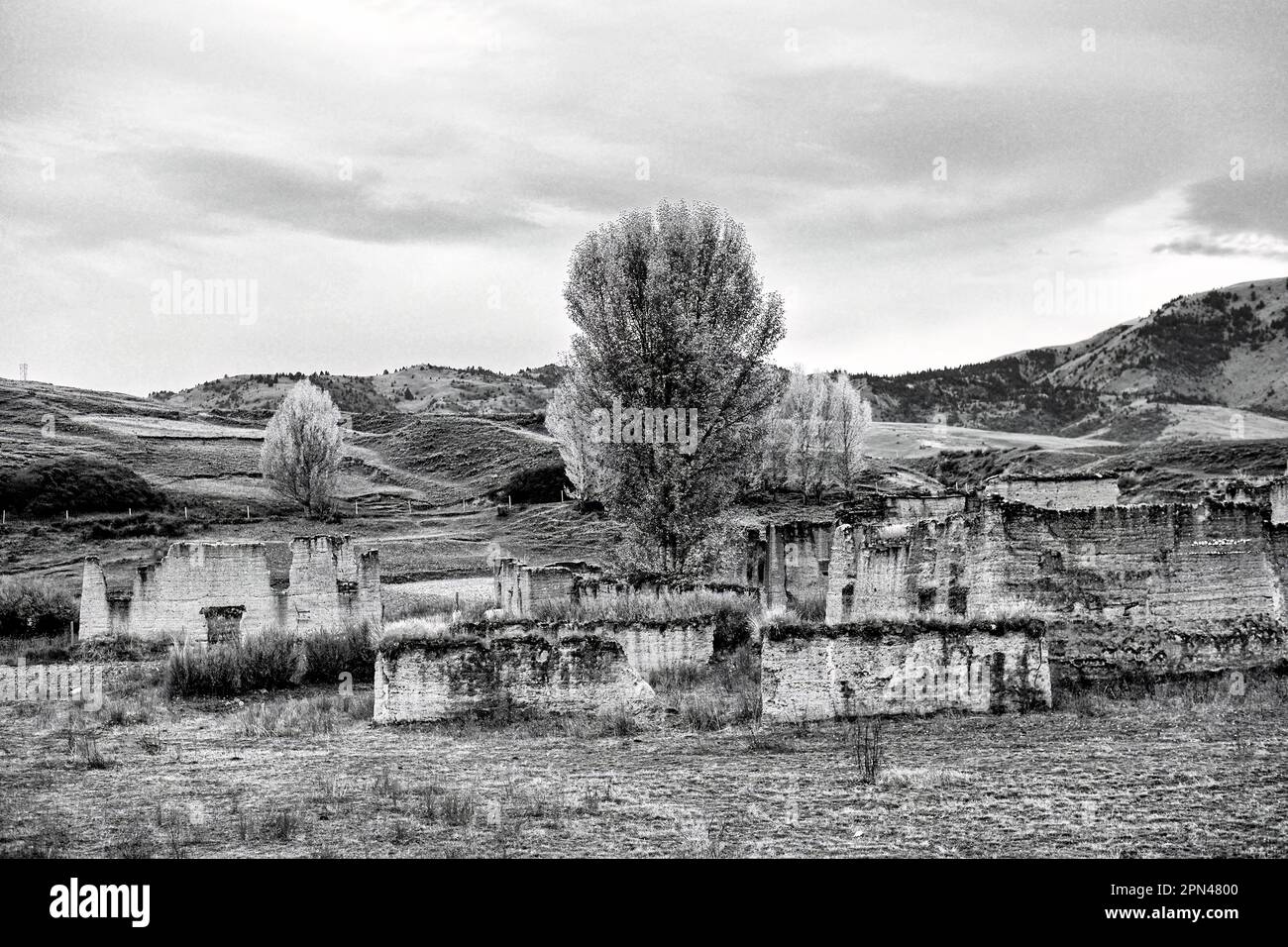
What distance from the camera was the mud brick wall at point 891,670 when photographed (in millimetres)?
14516

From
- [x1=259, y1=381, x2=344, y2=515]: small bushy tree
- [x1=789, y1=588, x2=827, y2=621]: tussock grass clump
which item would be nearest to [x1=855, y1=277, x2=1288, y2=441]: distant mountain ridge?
[x1=259, y1=381, x2=344, y2=515]: small bushy tree

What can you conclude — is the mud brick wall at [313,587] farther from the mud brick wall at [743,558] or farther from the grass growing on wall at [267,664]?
the mud brick wall at [743,558]

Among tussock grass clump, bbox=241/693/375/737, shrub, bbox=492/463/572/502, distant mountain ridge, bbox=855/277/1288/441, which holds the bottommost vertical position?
tussock grass clump, bbox=241/693/375/737

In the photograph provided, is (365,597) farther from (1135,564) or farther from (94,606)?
(1135,564)

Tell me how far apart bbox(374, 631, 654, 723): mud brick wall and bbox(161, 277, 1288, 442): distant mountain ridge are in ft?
460

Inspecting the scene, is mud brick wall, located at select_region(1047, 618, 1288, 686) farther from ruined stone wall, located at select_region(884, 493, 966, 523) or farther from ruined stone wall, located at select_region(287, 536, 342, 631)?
ruined stone wall, located at select_region(287, 536, 342, 631)

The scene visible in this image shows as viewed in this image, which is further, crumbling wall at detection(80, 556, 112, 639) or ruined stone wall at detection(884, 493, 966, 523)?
ruined stone wall at detection(884, 493, 966, 523)

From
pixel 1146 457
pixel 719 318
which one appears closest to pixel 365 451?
pixel 1146 457

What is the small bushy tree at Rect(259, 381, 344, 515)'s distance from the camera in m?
70.1

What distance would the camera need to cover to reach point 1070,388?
7397 inches

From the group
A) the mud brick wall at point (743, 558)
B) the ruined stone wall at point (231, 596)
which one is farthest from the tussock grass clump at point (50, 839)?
the mud brick wall at point (743, 558)

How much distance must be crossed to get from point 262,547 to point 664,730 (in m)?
12.5

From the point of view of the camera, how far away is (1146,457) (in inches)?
2921

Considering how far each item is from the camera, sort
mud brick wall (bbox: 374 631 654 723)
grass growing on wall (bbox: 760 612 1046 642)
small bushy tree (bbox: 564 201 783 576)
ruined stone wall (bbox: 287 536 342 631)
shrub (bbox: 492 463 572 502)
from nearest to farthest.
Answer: grass growing on wall (bbox: 760 612 1046 642)
mud brick wall (bbox: 374 631 654 723)
ruined stone wall (bbox: 287 536 342 631)
small bushy tree (bbox: 564 201 783 576)
shrub (bbox: 492 463 572 502)
